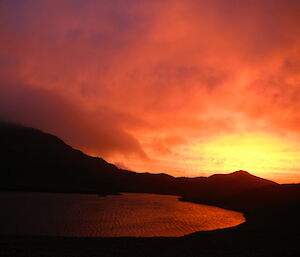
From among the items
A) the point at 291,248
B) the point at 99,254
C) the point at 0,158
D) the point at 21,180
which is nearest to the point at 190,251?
the point at 99,254

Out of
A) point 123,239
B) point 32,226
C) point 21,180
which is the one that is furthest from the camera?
point 21,180

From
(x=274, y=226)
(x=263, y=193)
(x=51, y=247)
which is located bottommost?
(x=51, y=247)

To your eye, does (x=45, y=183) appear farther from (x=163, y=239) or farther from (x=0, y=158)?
(x=163, y=239)

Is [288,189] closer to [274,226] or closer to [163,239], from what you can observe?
[274,226]

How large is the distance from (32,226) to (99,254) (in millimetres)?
21348

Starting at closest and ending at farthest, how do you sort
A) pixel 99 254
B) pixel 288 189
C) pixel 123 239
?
pixel 99 254, pixel 123 239, pixel 288 189

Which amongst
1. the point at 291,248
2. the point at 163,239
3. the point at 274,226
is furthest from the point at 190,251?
the point at 274,226

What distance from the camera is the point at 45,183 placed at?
188625 millimetres

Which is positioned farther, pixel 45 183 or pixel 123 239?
pixel 45 183

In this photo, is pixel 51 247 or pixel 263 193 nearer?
pixel 51 247

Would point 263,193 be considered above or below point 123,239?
above

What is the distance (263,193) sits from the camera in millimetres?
81312

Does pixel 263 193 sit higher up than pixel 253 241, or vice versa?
pixel 263 193

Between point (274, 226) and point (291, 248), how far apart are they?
14.3m
